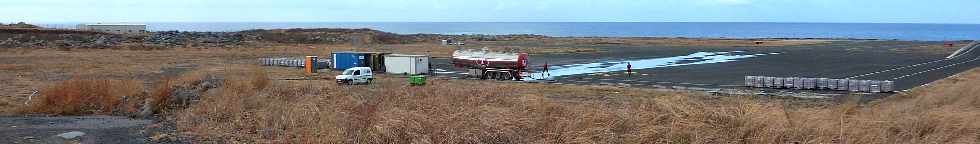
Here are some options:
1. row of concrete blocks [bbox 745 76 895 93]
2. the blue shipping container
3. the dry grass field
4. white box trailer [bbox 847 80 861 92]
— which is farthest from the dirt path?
the blue shipping container

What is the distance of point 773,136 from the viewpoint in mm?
10672

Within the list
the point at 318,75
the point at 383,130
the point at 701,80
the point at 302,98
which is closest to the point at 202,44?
the point at 318,75

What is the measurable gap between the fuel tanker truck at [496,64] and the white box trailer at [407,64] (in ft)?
A: 9.81

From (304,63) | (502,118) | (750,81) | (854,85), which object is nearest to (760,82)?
(750,81)

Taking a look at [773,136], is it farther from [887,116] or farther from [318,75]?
[318,75]

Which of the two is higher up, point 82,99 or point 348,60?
point 348,60

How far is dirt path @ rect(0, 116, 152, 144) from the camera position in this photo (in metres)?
14.1

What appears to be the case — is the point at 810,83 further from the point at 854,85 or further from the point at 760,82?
the point at 760,82

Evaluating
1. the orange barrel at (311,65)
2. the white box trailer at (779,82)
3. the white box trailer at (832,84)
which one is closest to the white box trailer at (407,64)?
the orange barrel at (311,65)

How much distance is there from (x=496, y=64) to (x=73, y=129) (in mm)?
28647

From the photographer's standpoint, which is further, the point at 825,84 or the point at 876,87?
the point at 825,84

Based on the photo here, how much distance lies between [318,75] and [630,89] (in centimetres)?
2028

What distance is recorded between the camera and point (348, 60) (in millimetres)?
50500

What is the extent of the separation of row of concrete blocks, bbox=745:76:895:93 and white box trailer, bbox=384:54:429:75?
19046mm
